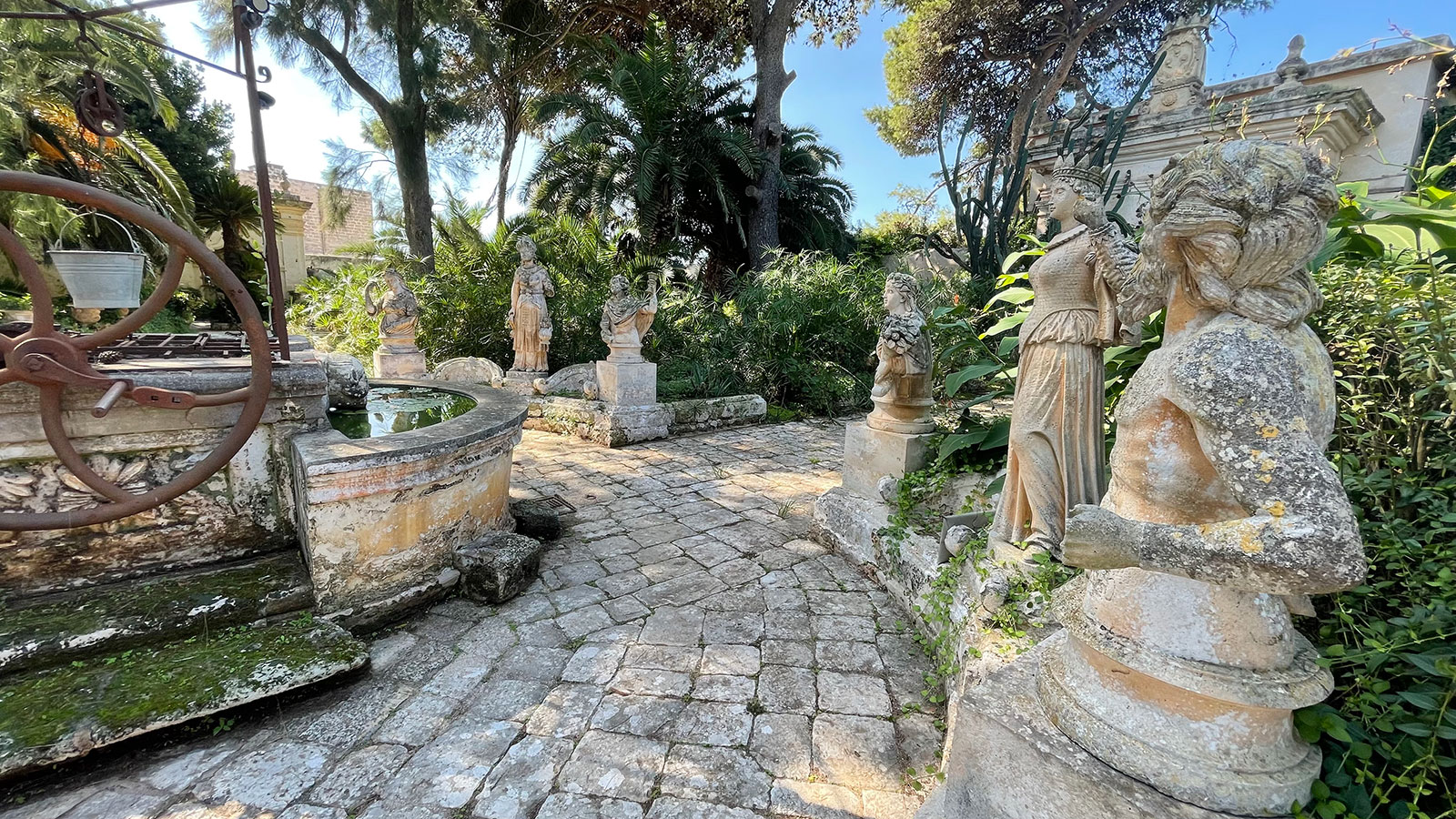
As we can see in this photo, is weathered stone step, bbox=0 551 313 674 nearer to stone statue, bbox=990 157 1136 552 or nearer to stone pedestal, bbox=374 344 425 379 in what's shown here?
stone statue, bbox=990 157 1136 552

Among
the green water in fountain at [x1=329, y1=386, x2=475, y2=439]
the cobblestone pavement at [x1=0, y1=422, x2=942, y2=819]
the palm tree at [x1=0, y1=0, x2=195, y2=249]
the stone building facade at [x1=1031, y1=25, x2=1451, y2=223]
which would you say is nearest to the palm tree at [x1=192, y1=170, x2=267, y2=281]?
the palm tree at [x1=0, y1=0, x2=195, y2=249]

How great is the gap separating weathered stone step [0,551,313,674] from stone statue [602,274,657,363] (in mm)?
4407

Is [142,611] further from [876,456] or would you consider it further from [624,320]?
[624,320]

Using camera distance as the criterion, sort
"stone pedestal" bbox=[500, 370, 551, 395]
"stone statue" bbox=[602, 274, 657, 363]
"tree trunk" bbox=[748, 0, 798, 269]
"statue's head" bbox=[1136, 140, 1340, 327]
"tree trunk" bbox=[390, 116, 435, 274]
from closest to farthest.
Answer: "statue's head" bbox=[1136, 140, 1340, 327]
"stone statue" bbox=[602, 274, 657, 363]
"stone pedestal" bbox=[500, 370, 551, 395]
"tree trunk" bbox=[748, 0, 798, 269]
"tree trunk" bbox=[390, 116, 435, 274]

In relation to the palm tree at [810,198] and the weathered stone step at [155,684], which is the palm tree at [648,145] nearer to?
the palm tree at [810,198]

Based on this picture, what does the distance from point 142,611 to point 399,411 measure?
1.92 meters

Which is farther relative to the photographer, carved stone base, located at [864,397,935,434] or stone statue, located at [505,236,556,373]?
stone statue, located at [505,236,556,373]

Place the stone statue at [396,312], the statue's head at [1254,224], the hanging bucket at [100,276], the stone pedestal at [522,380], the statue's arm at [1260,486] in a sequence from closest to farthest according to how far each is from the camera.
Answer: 1. the statue's arm at [1260,486]
2. the statue's head at [1254,224]
3. the hanging bucket at [100,276]
4. the stone statue at [396,312]
5. the stone pedestal at [522,380]

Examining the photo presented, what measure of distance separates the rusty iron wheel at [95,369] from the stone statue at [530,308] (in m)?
5.94

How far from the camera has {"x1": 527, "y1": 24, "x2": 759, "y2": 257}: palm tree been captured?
10812mm

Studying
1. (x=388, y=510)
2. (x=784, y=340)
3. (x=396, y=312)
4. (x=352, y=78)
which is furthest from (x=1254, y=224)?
(x=352, y=78)

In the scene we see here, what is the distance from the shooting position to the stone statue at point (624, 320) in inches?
261

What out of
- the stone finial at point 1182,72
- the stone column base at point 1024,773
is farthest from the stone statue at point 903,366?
the stone finial at point 1182,72

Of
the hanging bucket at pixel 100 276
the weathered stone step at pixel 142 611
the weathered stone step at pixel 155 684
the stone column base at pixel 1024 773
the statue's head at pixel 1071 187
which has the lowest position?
the weathered stone step at pixel 155 684
